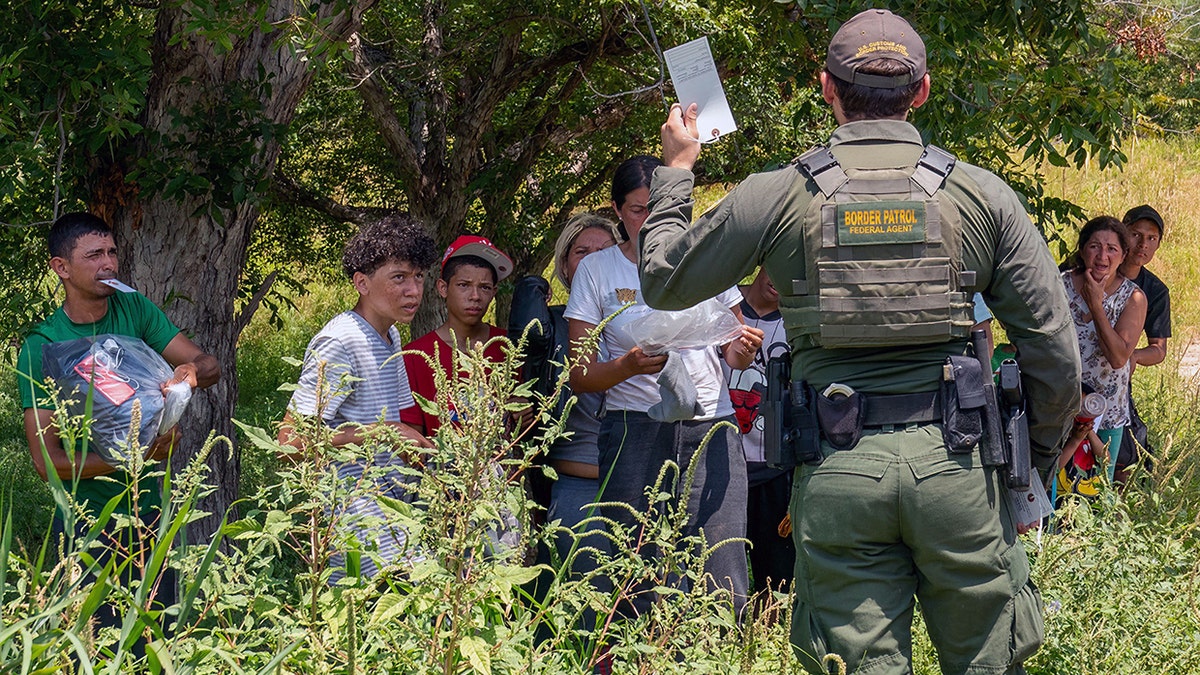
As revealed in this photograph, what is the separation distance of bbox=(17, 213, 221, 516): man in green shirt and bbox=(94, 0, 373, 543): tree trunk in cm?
70

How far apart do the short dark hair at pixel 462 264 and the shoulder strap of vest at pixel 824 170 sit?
1.68m

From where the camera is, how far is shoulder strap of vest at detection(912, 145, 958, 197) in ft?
8.75

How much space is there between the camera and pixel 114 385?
11.0 feet

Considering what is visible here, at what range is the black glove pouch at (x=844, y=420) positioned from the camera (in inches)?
106

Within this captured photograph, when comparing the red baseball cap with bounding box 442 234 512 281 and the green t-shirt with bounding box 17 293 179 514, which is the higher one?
the red baseball cap with bounding box 442 234 512 281

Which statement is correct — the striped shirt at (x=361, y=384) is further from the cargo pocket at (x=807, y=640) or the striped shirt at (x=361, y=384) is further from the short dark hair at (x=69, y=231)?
the cargo pocket at (x=807, y=640)

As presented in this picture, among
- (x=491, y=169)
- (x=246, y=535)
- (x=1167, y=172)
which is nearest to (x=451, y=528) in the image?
(x=246, y=535)

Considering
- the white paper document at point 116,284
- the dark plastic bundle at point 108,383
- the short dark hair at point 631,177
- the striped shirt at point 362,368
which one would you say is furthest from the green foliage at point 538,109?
the dark plastic bundle at point 108,383

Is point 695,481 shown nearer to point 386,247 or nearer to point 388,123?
point 386,247

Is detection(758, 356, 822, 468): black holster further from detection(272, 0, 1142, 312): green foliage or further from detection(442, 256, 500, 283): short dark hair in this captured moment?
detection(272, 0, 1142, 312): green foliage

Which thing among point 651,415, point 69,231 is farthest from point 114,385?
point 651,415

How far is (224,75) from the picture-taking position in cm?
462

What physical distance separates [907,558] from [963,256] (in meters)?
0.71

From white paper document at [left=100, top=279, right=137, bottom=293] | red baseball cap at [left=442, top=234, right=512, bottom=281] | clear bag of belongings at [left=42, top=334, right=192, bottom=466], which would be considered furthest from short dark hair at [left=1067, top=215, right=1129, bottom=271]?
white paper document at [left=100, top=279, right=137, bottom=293]
